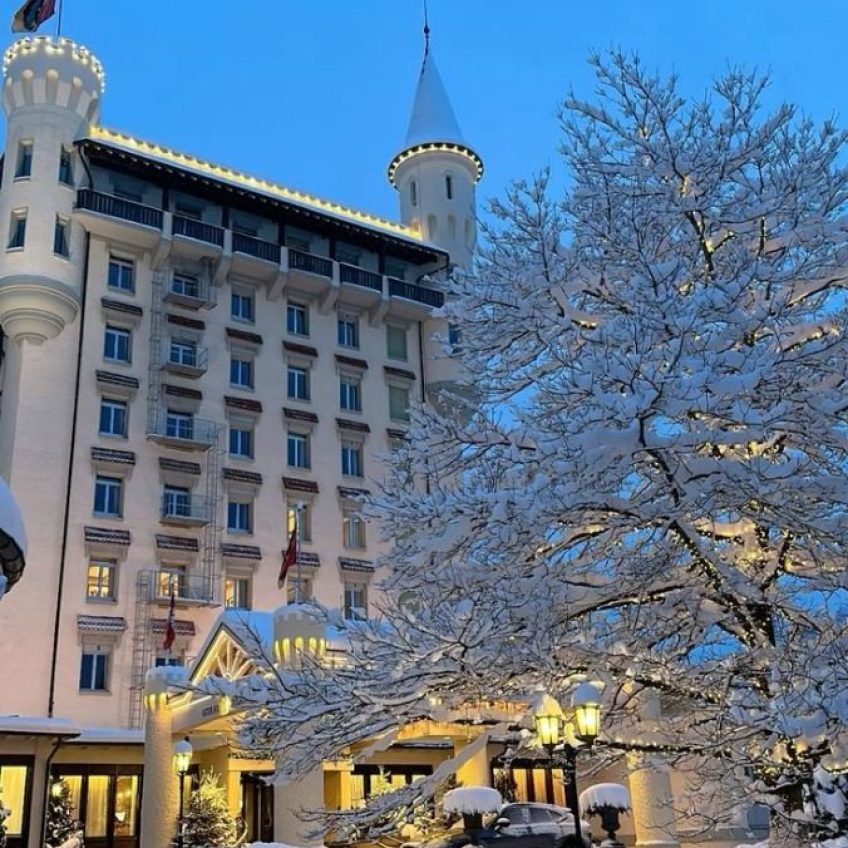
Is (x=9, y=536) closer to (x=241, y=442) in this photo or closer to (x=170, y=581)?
(x=170, y=581)

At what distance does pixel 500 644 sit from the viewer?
7469 mm

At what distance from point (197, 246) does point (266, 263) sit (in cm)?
274

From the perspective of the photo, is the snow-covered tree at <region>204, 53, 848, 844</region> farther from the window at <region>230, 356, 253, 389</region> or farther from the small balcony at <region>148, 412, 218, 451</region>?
the window at <region>230, 356, 253, 389</region>

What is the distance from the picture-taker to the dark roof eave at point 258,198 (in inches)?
1427

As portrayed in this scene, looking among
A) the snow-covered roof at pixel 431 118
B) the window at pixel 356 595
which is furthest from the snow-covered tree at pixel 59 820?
the snow-covered roof at pixel 431 118

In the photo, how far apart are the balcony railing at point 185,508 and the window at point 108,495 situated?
152 cm

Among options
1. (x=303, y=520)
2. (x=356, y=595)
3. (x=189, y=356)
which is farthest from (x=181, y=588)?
(x=189, y=356)

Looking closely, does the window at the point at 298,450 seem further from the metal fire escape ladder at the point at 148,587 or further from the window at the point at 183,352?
the metal fire escape ladder at the point at 148,587

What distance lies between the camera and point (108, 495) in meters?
33.5

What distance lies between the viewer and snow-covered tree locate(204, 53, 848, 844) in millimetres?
7121

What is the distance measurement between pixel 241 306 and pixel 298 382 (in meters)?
3.76

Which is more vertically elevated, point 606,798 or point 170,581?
point 170,581

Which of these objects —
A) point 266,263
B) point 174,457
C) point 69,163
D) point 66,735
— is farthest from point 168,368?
point 66,735

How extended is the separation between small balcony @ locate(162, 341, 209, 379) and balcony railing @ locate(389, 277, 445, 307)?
28.8 feet
